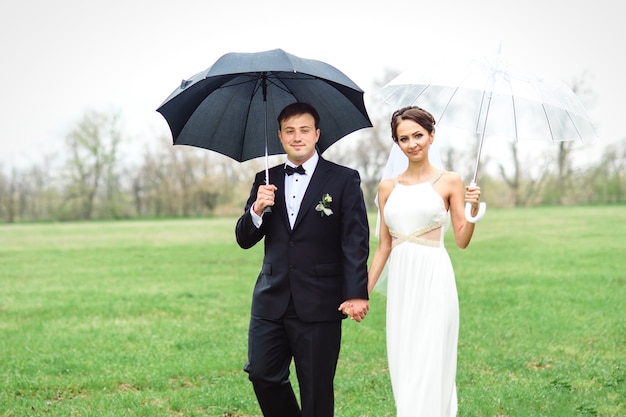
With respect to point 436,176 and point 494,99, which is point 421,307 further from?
point 494,99

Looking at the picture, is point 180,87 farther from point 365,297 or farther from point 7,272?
point 7,272

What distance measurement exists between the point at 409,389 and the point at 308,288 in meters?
0.92

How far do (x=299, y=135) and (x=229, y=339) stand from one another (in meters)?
7.07

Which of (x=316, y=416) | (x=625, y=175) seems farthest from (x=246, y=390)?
(x=625, y=175)

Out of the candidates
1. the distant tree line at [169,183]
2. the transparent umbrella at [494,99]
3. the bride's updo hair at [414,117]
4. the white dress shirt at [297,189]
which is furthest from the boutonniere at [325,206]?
the distant tree line at [169,183]

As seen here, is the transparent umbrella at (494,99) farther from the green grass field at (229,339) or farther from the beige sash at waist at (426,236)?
the green grass field at (229,339)

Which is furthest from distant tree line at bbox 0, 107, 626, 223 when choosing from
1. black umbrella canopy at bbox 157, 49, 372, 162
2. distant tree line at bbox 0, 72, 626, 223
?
black umbrella canopy at bbox 157, 49, 372, 162

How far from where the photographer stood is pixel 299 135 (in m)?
5.05

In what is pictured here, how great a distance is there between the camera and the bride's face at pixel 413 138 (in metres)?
5.04

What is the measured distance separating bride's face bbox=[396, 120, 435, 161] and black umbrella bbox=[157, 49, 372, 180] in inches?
16.4

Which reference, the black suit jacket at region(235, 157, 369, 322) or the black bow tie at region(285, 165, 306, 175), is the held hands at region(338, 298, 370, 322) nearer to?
the black suit jacket at region(235, 157, 369, 322)

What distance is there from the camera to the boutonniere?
497 cm

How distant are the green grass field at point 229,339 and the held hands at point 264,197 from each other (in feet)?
9.75

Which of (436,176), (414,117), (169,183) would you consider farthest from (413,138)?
(169,183)
